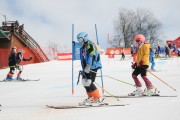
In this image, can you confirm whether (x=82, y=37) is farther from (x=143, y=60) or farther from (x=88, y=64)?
(x=143, y=60)

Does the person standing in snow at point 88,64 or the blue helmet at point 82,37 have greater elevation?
the blue helmet at point 82,37

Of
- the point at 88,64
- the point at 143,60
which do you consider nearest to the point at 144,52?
the point at 143,60

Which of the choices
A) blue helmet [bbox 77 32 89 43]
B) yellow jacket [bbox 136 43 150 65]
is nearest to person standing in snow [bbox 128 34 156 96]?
yellow jacket [bbox 136 43 150 65]

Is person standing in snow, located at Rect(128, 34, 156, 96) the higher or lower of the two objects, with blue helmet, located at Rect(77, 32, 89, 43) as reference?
lower

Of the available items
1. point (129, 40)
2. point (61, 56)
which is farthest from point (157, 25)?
point (61, 56)

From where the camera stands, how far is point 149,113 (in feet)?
23.6

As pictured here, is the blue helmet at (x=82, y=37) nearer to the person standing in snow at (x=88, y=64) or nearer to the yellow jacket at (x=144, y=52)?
the person standing in snow at (x=88, y=64)

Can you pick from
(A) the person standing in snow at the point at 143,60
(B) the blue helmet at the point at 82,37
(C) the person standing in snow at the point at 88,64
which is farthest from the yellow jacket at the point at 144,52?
(B) the blue helmet at the point at 82,37

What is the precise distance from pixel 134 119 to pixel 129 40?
70.5 metres

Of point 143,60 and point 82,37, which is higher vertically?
point 82,37

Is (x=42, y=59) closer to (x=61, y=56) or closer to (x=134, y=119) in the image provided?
(x=61, y=56)

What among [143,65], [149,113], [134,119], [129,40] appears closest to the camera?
[134,119]

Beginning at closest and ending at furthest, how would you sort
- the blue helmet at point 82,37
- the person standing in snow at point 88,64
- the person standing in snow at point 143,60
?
1. the person standing in snow at point 88,64
2. the blue helmet at point 82,37
3. the person standing in snow at point 143,60

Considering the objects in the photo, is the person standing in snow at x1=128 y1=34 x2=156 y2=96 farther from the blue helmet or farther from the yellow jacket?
the blue helmet
